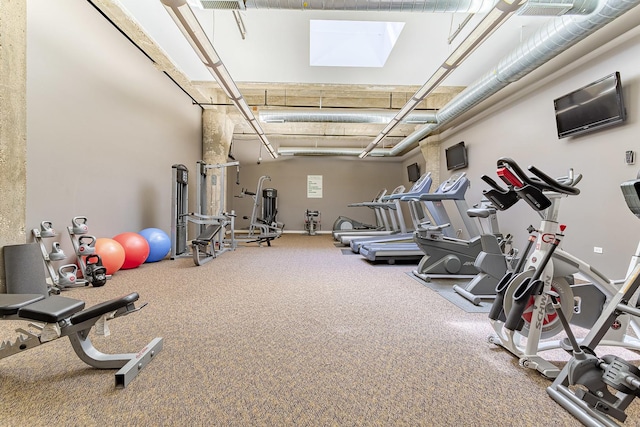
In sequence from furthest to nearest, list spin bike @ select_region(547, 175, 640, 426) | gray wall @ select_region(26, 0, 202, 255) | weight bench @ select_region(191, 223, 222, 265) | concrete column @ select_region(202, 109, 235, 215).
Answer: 1. concrete column @ select_region(202, 109, 235, 215)
2. weight bench @ select_region(191, 223, 222, 265)
3. gray wall @ select_region(26, 0, 202, 255)
4. spin bike @ select_region(547, 175, 640, 426)

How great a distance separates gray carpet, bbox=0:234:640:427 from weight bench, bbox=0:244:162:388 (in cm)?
8

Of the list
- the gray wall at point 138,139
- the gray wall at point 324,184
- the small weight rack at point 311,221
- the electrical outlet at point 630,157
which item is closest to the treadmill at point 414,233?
the gray wall at point 138,139

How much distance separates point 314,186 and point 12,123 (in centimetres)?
938

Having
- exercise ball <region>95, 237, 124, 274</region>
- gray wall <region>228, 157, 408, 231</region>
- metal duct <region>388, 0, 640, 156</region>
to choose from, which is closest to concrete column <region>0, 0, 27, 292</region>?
exercise ball <region>95, 237, 124, 274</region>

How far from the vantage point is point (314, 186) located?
454 inches

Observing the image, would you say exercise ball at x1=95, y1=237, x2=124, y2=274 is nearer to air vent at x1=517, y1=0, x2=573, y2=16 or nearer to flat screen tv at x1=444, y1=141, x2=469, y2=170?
air vent at x1=517, y1=0, x2=573, y2=16

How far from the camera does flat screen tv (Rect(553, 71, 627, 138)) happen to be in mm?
3150

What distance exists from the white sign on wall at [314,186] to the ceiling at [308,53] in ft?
14.2

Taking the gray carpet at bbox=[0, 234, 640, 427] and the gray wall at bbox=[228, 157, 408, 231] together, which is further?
the gray wall at bbox=[228, 157, 408, 231]

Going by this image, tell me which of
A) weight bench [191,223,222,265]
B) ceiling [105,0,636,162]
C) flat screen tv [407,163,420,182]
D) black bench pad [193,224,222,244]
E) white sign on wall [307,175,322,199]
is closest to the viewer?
ceiling [105,0,636,162]

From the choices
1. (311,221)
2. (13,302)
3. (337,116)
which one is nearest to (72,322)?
(13,302)

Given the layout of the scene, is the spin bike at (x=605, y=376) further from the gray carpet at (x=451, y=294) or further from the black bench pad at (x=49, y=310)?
the black bench pad at (x=49, y=310)

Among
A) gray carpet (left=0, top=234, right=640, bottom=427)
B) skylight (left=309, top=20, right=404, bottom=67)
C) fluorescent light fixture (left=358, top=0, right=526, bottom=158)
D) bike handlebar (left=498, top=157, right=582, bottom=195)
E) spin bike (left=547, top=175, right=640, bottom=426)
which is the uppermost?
skylight (left=309, top=20, right=404, bottom=67)

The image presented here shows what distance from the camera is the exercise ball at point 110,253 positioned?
358 centimetres
